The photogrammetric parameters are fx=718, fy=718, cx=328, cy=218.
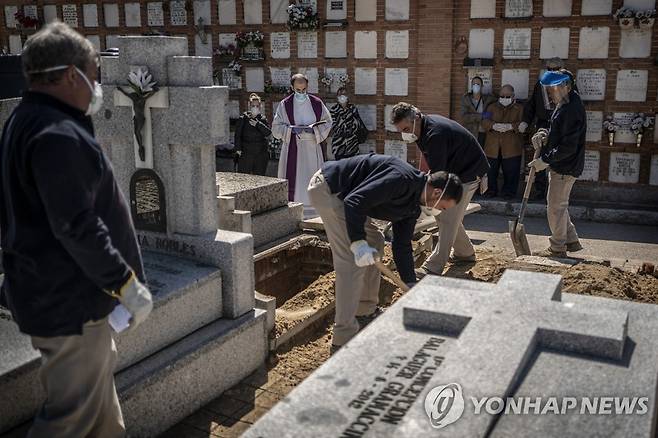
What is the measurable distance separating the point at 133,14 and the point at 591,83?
810 centimetres

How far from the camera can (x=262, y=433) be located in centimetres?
245

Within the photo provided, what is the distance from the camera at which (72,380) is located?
2975 mm

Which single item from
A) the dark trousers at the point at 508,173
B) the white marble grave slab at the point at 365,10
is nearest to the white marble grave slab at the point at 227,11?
the white marble grave slab at the point at 365,10

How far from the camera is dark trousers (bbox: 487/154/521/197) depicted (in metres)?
Answer: 10.1

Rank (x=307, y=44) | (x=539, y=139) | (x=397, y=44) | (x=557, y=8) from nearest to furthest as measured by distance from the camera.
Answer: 1. (x=539, y=139)
2. (x=557, y=8)
3. (x=397, y=44)
4. (x=307, y=44)

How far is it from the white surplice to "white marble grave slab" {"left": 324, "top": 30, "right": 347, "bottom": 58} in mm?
2411

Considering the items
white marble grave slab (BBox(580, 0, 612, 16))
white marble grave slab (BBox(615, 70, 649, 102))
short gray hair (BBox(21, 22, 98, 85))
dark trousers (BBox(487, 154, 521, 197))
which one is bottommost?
dark trousers (BBox(487, 154, 521, 197))

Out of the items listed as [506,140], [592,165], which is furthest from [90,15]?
[592,165]

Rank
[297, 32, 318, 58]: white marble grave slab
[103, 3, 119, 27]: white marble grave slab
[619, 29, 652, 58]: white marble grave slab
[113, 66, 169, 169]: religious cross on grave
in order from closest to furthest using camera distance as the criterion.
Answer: [113, 66, 169, 169]: religious cross on grave, [619, 29, 652, 58]: white marble grave slab, [297, 32, 318, 58]: white marble grave slab, [103, 3, 119, 27]: white marble grave slab

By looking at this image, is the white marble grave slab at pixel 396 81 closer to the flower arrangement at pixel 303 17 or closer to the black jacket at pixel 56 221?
the flower arrangement at pixel 303 17

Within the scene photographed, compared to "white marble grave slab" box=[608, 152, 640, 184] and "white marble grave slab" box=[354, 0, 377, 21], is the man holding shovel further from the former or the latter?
"white marble grave slab" box=[354, 0, 377, 21]

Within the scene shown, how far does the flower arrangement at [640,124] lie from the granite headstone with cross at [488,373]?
6.69 m

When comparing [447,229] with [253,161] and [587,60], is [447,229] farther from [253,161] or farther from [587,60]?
[587,60]

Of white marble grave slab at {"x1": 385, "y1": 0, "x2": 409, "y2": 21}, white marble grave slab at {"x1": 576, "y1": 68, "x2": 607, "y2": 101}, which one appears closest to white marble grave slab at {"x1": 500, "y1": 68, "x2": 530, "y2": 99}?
white marble grave slab at {"x1": 576, "y1": 68, "x2": 607, "y2": 101}
